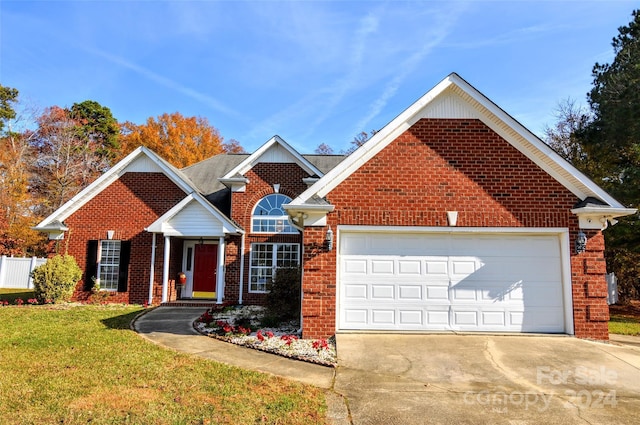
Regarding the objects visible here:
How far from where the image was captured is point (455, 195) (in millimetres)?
8656

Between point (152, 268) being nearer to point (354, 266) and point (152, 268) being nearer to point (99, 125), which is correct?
point (354, 266)

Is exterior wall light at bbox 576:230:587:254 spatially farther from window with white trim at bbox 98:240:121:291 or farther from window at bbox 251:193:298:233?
window with white trim at bbox 98:240:121:291

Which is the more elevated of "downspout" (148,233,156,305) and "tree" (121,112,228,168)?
"tree" (121,112,228,168)

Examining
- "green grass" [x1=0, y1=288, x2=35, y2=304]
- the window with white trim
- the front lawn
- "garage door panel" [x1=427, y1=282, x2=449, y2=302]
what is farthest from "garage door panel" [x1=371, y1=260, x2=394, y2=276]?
"green grass" [x1=0, y1=288, x2=35, y2=304]

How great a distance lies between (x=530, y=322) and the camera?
8.52 metres

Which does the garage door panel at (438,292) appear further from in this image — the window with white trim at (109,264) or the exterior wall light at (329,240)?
the window with white trim at (109,264)

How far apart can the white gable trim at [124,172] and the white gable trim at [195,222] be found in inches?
46.8

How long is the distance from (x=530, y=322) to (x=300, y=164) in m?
9.48

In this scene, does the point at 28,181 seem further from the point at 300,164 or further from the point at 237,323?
the point at 237,323

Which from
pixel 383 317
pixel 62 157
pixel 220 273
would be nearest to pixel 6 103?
pixel 62 157

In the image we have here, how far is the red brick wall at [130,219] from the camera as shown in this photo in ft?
47.1

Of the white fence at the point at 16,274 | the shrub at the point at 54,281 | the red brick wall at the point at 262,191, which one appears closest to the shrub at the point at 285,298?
the red brick wall at the point at 262,191

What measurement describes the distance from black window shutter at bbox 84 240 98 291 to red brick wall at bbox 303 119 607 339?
33.7 feet

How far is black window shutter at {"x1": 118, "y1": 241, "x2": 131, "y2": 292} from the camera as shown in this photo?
14.3 metres
